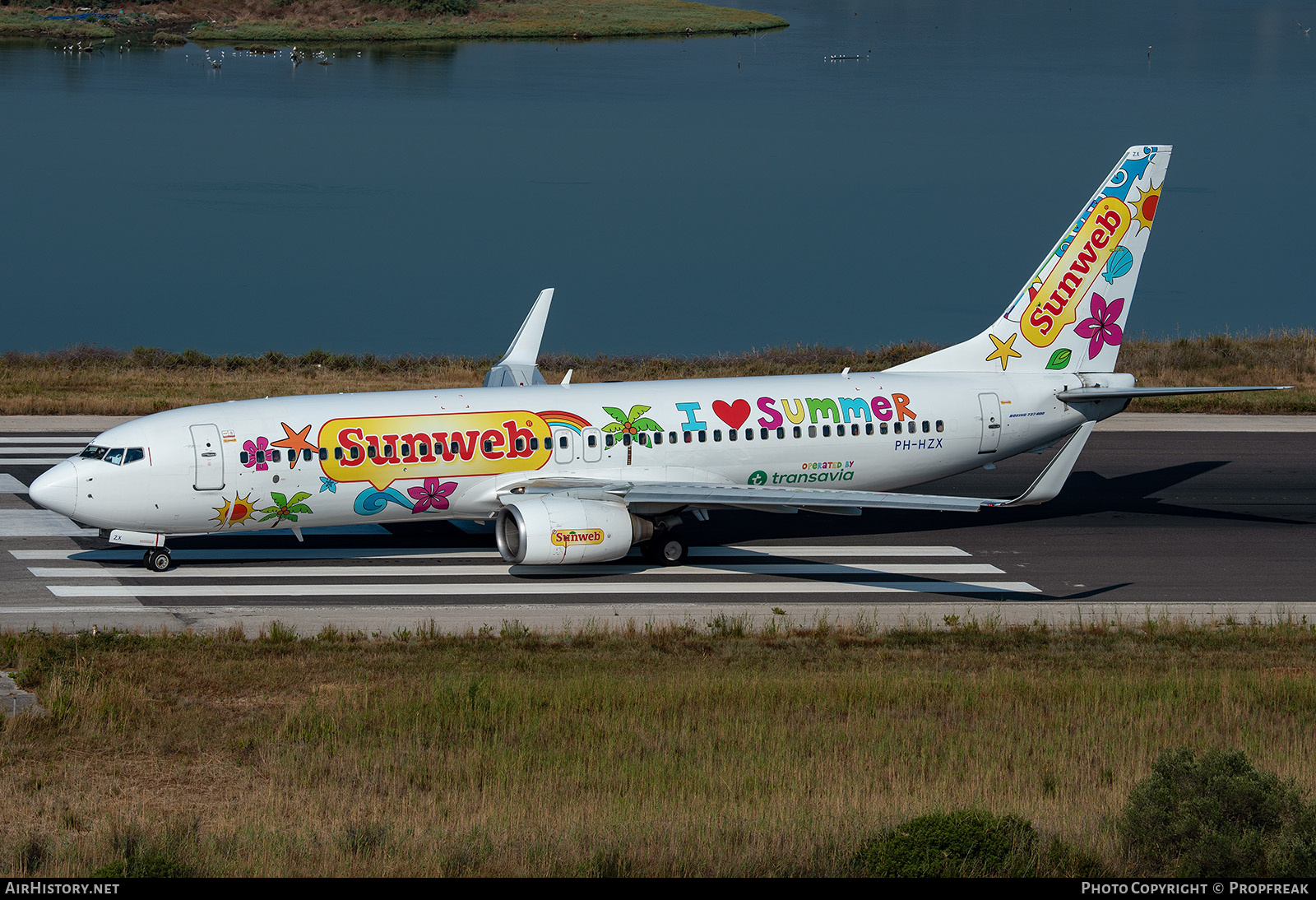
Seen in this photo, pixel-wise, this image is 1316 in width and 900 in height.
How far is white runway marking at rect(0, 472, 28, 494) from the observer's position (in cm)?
3875

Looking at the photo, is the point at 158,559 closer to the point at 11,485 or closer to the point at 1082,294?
the point at 11,485

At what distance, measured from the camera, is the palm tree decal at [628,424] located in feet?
109

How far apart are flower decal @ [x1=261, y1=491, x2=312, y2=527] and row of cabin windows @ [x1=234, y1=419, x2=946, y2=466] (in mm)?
819

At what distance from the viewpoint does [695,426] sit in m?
33.7

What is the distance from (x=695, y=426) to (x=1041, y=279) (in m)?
10.3

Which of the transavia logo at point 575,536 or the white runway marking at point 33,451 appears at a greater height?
the white runway marking at point 33,451

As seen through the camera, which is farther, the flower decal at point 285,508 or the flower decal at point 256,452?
the flower decal at point 285,508

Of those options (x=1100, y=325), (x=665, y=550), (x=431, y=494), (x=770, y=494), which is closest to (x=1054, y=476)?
(x=770, y=494)

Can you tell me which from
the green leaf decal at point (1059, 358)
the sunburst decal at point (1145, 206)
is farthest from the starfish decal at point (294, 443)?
the sunburst decal at point (1145, 206)

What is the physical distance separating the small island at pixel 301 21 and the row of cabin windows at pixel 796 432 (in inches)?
5022

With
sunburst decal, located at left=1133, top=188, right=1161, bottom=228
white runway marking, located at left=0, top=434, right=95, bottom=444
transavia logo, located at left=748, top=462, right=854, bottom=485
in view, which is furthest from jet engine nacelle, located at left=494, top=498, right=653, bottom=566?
white runway marking, located at left=0, top=434, right=95, bottom=444

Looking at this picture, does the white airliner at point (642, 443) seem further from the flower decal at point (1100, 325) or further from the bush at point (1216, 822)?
the bush at point (1216, 822)

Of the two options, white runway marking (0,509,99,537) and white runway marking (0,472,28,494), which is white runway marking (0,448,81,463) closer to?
white runway marking (0,472,28,494)

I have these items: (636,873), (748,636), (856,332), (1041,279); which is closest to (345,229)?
(856,332)
